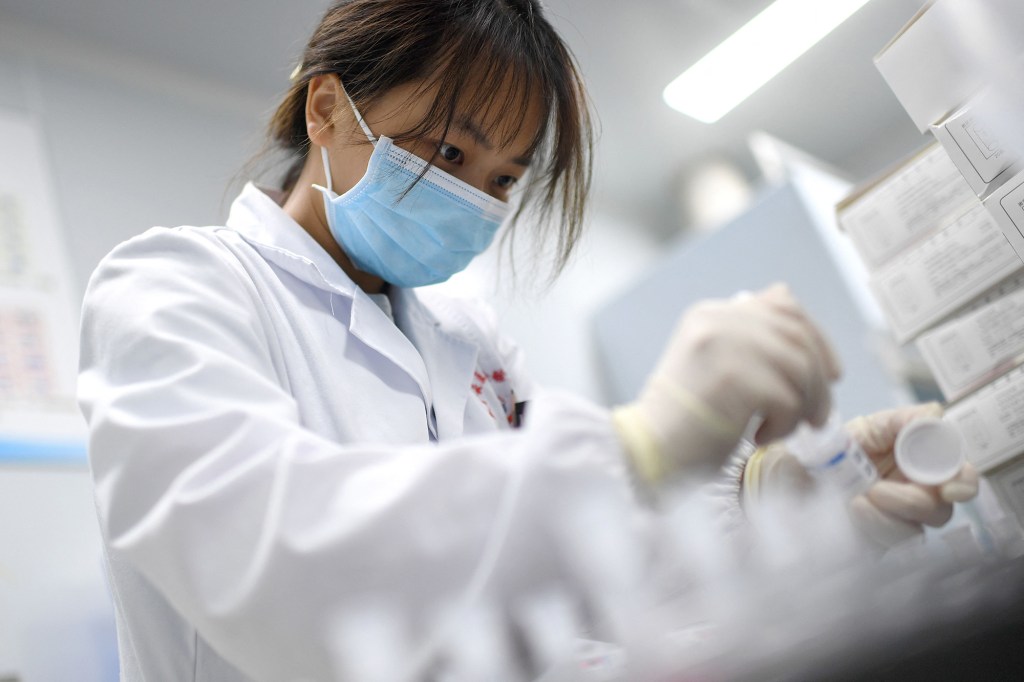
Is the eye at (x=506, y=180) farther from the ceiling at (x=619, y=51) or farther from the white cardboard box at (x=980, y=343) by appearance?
the ceiling at (x=619, y=51)

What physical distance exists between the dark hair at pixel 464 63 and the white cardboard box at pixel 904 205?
0.40 meters

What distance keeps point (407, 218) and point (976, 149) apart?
0.64 m

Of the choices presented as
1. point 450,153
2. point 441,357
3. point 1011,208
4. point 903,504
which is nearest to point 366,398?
point 441,357

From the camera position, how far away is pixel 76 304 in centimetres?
210

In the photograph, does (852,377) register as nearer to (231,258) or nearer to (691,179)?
(691,179)

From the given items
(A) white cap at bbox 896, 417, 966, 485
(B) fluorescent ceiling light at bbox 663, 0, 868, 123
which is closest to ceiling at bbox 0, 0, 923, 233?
(B) fluorescent ceiling light at bbox 663, 0, 868, 123

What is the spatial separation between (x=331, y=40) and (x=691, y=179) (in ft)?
9.12

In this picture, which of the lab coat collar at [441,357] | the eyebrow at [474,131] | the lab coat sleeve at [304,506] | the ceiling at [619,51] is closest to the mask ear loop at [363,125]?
the eyebrow at [474,131]

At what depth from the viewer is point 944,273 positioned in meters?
1.01

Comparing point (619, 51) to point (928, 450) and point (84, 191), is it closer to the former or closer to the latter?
point (84, 191)

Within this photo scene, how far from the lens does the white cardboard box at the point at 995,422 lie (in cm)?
91

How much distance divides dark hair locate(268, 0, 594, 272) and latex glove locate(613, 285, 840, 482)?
20.3 inches

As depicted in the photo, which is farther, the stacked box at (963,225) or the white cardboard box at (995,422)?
the white cardboard box at (995,422)

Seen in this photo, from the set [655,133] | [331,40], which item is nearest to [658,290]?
[655,133]
